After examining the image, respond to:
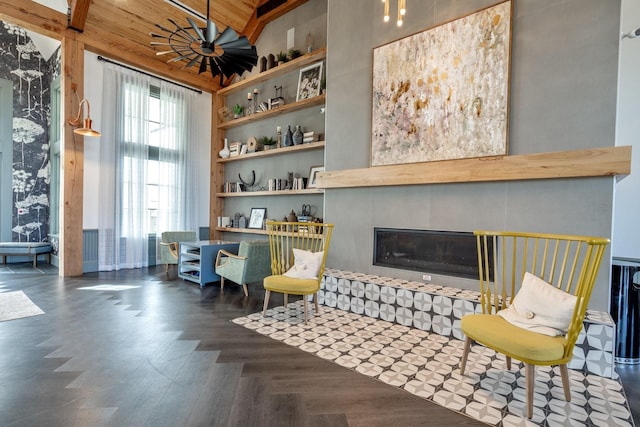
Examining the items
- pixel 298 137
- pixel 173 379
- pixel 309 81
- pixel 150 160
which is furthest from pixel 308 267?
pixel 150 160

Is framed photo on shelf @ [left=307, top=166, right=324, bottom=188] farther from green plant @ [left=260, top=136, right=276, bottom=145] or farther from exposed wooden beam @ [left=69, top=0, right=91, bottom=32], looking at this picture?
exposed wooden beam @ [left=69, top=0, right=91, bottom=32]

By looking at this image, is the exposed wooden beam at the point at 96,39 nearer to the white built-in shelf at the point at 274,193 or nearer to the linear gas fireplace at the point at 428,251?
the white built-in shelf at the point at 274,193

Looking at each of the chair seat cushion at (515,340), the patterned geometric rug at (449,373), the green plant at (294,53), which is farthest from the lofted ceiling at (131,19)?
the chair seat cushion at (515,340)

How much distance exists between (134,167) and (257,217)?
8.31ft

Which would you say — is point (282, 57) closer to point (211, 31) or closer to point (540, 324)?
point (211, 31)

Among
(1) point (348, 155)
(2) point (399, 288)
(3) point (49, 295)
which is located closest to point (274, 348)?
(2) point (399, 288)

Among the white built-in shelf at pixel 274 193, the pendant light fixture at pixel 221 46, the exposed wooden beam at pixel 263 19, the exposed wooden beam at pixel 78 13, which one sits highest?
the exposed wooden beam at pixel 263 19

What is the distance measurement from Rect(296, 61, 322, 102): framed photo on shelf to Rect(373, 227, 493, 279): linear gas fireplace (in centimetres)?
273

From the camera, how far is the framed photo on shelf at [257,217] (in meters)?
6.19

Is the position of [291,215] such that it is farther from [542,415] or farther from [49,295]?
[542,415]

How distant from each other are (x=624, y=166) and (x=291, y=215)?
4.13 metres

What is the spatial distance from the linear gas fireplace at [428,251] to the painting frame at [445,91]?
2.81ft

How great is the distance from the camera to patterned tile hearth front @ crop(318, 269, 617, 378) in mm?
2264

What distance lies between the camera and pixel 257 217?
630 cm
